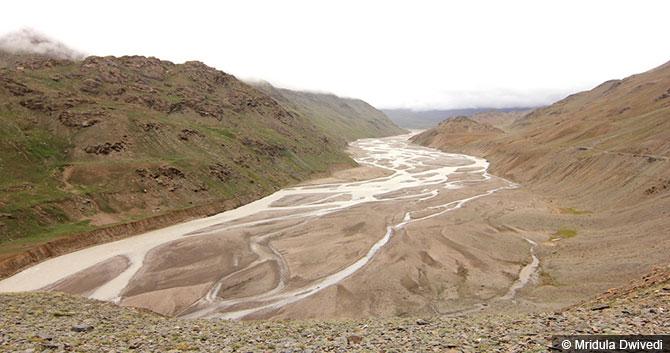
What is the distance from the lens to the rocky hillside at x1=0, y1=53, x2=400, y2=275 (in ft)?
229

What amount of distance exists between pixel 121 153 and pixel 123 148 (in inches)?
85.7

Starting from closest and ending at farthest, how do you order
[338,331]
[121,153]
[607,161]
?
[338,331] < [607,161] < [121,153]

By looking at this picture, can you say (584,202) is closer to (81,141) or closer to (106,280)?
(106,280)

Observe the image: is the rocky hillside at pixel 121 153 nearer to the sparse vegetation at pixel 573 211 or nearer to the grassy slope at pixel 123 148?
the grassy slope at pixel 123 148

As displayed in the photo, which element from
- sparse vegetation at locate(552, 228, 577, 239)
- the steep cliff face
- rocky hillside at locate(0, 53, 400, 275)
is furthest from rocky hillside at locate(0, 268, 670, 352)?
the steep cliff face

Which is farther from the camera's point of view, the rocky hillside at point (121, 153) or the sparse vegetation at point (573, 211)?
the sparse vegetation at point (573, 211)

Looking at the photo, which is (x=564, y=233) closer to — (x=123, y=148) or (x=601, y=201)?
(x=601, y=201)

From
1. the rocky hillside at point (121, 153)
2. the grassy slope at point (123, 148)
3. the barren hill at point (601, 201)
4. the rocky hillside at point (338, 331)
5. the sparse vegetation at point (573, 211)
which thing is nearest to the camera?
the rocky hillside at point (338, 331)

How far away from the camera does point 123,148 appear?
330 ft

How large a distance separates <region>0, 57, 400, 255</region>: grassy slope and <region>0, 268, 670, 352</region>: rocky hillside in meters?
47.2

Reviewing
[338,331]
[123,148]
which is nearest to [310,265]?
[338,331]

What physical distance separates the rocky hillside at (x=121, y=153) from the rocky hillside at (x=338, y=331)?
43683 mm

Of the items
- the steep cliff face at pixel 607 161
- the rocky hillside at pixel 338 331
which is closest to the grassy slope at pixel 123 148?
→ the rocky hillside at pixel 338 331

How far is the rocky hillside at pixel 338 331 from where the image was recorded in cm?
1666
